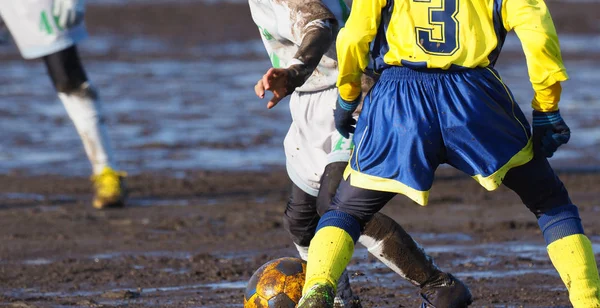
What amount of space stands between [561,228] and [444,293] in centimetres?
66

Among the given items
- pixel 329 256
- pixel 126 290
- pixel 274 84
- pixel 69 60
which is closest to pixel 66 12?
pixel 69 60

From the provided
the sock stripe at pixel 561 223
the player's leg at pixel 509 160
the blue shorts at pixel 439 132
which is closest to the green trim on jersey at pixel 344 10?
the blue shorts at pixel 439 132

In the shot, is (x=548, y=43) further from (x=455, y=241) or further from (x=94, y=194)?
(x=94, y=194)

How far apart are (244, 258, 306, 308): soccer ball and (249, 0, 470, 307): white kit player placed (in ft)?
0.66

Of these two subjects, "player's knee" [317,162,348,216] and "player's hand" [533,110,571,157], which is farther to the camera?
"player's knee" [317,162,348,216]

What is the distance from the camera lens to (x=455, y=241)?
7.73 meters

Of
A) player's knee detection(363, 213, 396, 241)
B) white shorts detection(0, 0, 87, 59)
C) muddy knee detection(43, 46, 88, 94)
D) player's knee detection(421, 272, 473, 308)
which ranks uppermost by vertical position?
player's knee detection(363, 213, 396, 241)

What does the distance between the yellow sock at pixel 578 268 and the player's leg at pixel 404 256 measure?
22.9 inches

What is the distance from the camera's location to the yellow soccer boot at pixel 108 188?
9094mm

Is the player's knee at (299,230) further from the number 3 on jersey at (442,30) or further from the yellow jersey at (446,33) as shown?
the number 3 on jersey at (442,30)

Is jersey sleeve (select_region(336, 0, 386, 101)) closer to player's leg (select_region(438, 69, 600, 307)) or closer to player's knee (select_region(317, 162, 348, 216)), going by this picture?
player's leg (select_region(438, 69, 600, 307))

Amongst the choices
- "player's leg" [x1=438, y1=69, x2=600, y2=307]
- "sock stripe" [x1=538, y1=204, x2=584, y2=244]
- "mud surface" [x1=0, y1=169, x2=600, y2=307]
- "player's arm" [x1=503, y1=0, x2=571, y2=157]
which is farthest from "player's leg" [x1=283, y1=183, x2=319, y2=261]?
"player's arm" [x1=503, y1=0, x2=571, y2=157]

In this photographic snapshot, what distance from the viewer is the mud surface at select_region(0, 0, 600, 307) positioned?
6.50 metres

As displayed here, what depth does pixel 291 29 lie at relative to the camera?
17.6ft
